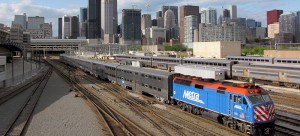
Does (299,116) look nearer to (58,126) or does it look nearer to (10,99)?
(58,126)

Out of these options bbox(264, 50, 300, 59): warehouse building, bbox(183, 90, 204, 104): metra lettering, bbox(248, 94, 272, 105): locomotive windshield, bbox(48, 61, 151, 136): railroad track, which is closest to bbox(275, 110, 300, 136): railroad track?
bbox(248, 94, 272, 105): locomotive windshield

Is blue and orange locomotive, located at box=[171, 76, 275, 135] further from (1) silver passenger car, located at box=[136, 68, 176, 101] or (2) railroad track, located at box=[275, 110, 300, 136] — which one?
(1) silver passenger car, located at box=[136, 68, 176, 101]

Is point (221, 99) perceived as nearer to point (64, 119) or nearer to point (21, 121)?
point (64, 119)

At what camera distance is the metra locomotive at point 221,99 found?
20469 mm

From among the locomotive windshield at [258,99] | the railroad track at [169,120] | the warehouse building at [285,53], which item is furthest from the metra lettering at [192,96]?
the warehouse building at [285,53]

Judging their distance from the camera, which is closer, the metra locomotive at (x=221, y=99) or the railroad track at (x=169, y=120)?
the metra locomotive at (x=221, y=99)

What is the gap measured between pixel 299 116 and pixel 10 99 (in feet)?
109

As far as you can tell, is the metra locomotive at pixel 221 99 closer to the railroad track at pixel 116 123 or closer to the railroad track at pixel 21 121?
the railroad track at pixel 116 123

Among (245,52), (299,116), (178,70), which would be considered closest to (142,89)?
(299,116)

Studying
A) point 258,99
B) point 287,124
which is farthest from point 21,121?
point 287,124

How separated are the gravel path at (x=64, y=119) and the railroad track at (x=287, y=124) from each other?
40.8ft

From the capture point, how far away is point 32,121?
27.5 meters

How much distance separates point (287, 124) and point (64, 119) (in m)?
17.9

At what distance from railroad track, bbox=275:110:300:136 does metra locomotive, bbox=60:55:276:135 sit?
6.15 feet
